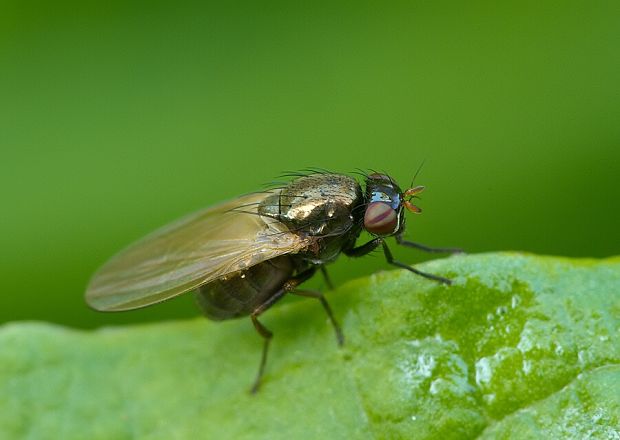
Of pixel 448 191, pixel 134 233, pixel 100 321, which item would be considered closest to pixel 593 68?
pixel 448 191

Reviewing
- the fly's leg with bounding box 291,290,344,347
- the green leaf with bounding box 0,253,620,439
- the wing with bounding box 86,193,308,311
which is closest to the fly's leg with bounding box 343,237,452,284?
the wing with bounding box 86,193,308,311

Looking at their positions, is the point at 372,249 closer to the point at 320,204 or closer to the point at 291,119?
the point at 320,204

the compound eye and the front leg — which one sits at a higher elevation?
the compound eye

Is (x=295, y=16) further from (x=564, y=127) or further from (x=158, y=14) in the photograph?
(x=564, y=127)

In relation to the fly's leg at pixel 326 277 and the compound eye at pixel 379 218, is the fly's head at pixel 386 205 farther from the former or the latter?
the fly's leg at pixel 326 277

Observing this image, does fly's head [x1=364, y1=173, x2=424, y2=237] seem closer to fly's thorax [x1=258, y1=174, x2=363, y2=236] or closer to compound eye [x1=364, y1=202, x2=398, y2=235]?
compound eye [x1=364, y1=202, x2=398, y2=235]

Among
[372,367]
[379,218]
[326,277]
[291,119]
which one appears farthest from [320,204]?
[372,367]
